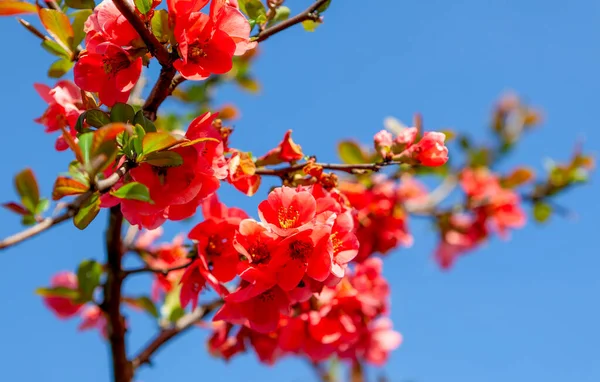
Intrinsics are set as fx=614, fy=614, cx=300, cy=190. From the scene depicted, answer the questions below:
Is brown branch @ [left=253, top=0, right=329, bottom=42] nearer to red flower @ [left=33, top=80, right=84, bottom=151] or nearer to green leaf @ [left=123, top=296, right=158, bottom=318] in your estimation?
red flower @ [left=33, top=80, right=84, bottom=151]

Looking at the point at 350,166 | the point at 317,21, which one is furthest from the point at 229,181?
the point at 317,21

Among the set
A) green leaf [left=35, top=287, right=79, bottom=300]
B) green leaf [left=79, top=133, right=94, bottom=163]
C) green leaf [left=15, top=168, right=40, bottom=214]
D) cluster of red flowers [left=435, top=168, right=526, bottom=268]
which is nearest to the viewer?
green leaf [left=79, top=133, right=94, bottom=163]

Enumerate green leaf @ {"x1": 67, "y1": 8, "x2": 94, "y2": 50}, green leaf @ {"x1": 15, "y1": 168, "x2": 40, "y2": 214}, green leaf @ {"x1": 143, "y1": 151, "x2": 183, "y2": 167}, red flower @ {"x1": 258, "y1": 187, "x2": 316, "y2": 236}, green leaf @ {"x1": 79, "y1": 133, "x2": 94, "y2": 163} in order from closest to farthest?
1. green leaf @ {"x1": 79, "y1": 133, "x2": 94, "y2": 163}
2. green leaf @ {"x1": 143, "y1": 151, "x2": 183, "y2": 167}
3. red flower @ {"x1": 258, "y1": 187, "x2": 316, "y2": 236}
4. green leaf @ {"x1": 15, "y1": 168, "x2": 40, "y2": 214}
5. green leaf @ {"x1": 67, "y1": 8, "x2": 94, "y2": 50}

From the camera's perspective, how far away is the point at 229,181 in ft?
4.12

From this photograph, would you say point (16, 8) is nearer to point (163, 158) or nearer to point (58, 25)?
point (58, 25)

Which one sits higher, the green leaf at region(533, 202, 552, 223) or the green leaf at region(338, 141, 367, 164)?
the green leaf at region(533, 202, 552, 223)

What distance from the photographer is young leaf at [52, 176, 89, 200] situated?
972 mm

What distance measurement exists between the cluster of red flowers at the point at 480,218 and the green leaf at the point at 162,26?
1.99 meters

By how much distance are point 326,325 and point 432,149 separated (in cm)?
55

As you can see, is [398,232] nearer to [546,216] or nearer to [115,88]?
[115,88]

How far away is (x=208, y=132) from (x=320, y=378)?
2.36 meters

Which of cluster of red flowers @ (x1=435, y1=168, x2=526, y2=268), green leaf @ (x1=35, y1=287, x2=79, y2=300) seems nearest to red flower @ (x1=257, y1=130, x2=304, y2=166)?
green leaf @ (x1=35, y1=287, x2=79, y2=300)

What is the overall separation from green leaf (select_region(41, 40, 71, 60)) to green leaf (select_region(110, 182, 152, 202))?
0.52 meters

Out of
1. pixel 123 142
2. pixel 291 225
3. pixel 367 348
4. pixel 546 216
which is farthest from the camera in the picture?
pixel 546 216
